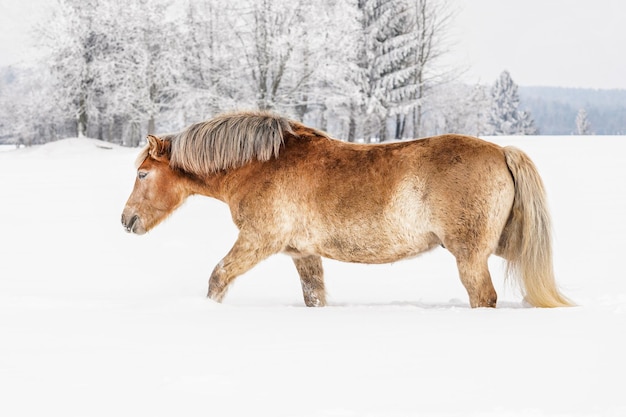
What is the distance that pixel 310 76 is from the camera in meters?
30.4

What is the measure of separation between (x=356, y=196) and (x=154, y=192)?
6.58ft

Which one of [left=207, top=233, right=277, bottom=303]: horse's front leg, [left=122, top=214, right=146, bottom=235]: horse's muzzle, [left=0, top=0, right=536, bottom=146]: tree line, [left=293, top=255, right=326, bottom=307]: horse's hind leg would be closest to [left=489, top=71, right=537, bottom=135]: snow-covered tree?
[left=0, top=0, right=536, bottom=146]: tree line

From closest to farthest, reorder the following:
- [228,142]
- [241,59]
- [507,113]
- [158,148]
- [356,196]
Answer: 1. [356,196]
2. [228,142]
3. [158,148]
4. [241,59]
5. [507,113]

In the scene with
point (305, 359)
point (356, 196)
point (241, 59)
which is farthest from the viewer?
point (241, 59)

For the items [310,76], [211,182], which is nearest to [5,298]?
[211,182]

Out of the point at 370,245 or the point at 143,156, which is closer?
the point at 370,245

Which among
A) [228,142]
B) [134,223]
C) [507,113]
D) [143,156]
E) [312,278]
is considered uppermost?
[507,113]

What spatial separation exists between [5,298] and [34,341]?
1.70 m

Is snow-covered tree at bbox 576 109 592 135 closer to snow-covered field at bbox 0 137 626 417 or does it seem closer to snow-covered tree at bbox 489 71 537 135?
snow-covered tree at bbox 489 71 537 135

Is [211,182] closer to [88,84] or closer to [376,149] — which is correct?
[376,149]

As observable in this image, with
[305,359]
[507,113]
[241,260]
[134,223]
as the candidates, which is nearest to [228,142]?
[241,260]

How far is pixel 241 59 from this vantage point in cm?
3127

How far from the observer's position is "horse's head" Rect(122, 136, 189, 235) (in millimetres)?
5562

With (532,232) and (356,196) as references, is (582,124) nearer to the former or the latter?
(532,232)
